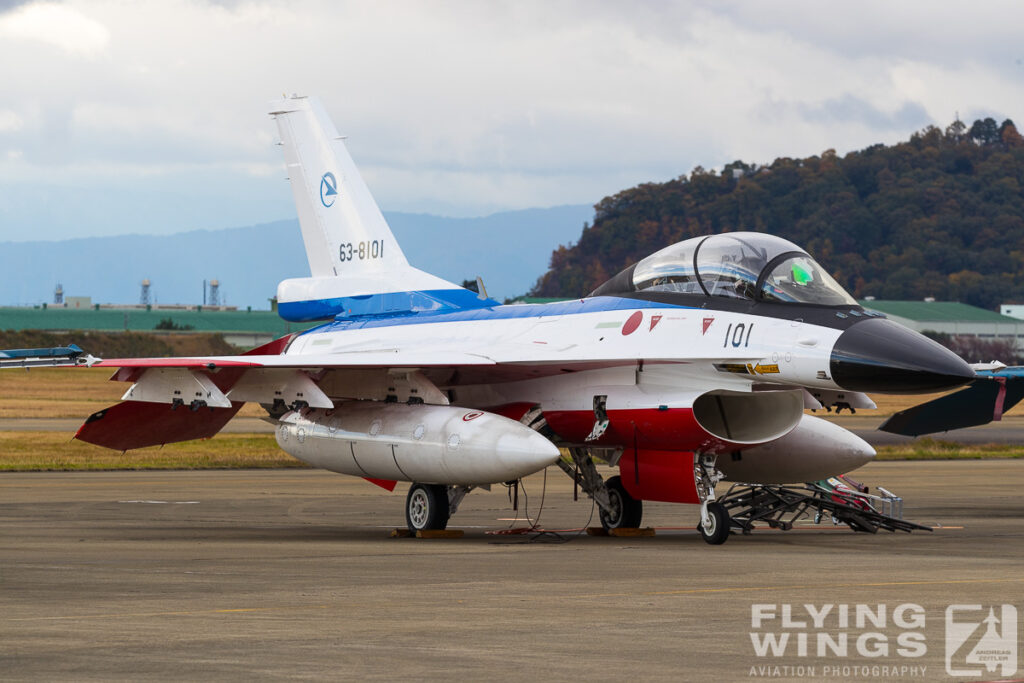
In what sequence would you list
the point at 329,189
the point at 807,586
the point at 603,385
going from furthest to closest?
the point at 329,189 < the point at 603,385 < the point at 807,586

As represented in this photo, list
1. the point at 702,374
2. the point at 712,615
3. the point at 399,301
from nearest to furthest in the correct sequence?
1. the point at 712,615
2. the point at 702,374
3. the point at 399,301

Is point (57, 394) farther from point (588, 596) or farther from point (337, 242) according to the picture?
point (588, 596)

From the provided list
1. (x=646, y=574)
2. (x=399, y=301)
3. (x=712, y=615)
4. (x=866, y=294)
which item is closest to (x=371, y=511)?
(x=399, y=301)

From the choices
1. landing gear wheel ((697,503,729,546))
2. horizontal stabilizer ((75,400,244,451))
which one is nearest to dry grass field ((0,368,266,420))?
horizontal stabilizer ((75,400,244,451))

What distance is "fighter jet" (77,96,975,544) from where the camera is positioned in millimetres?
15156

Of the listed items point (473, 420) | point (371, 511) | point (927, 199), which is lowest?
point (371, 511)

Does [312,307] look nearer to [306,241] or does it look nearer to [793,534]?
[306,241]

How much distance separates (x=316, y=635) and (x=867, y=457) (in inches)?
395

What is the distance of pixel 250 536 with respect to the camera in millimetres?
16719

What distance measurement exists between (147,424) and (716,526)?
7.96 m

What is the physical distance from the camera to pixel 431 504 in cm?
1736

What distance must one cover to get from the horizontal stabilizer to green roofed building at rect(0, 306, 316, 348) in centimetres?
8616

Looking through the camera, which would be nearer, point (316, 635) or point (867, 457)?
point (316, 635)

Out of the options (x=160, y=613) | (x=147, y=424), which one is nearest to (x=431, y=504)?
(x=147, y=424)
